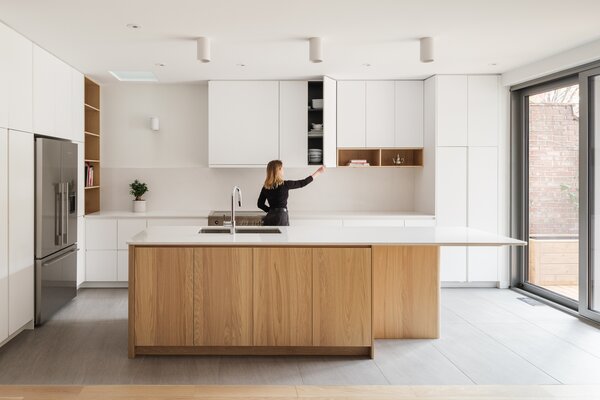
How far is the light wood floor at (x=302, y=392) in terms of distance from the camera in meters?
3.36

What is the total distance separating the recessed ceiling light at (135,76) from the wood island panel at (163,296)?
3227 millimetres

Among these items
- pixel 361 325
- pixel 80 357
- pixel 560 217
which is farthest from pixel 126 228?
pixel 560 217

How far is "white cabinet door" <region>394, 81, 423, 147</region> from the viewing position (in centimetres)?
674

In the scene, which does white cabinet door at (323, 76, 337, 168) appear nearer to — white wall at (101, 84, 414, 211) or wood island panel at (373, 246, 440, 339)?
white wall at (101, 84, 414, 211)

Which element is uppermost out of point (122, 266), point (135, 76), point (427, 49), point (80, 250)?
point (135, 76)

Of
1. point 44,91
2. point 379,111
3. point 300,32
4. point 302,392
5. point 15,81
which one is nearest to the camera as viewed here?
point 302,392

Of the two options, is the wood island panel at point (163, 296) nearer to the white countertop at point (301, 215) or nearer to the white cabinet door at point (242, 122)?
the white countertop at point (301, 215)

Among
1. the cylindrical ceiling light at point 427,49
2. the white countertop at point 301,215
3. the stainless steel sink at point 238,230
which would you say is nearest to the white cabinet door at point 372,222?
the white countertop at point 301,215

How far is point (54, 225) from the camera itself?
5.13 meters

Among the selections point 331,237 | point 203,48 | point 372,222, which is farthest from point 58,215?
point 372,222

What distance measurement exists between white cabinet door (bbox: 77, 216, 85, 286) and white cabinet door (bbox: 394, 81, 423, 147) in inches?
145

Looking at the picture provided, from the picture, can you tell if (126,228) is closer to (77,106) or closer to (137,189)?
(137,189)

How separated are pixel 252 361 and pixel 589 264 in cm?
323

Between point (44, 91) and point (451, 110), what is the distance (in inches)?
165
